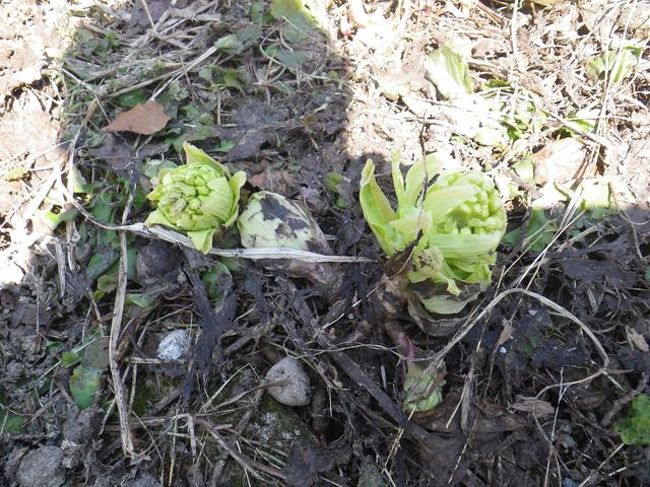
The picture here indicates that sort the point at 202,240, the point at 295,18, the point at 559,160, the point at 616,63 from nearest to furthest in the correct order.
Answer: the point at 202,240
the point at 559,160
the point at 616,63
the point at 295,18

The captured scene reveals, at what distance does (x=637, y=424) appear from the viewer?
1993 millimetres

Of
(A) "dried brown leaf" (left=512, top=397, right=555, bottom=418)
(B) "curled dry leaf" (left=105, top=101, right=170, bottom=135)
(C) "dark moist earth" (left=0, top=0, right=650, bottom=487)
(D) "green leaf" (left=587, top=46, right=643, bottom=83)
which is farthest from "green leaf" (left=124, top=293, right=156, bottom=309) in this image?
(D) "green leaf" (left=587, top=46, right=643, bottom=83)

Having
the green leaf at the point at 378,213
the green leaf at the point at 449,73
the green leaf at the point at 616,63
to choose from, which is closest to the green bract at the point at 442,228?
the green leaf at the point at 378,213

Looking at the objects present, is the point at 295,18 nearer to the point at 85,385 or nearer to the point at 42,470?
the point at 85,385

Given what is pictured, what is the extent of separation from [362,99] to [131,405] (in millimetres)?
1909

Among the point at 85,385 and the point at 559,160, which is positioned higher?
the point at 559,160

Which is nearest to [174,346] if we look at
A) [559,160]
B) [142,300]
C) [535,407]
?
[142,300]

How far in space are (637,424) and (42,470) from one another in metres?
2.36

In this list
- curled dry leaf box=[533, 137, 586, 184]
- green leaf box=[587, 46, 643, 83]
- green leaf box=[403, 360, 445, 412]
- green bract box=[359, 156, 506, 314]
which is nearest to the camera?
green bract box=[359, 156, 506, 314]

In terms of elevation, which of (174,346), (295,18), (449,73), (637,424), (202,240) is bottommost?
(637,424)

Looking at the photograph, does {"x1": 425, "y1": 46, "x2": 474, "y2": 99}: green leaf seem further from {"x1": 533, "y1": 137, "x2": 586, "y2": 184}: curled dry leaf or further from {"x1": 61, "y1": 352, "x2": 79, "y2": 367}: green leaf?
{"x1": 61, "y1": 352, "x2": 79, "y2": 367}: green leaf

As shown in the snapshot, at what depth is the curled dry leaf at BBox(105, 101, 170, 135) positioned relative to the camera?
8.99 ft

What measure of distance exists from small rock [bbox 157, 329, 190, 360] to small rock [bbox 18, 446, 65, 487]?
552 millimetres

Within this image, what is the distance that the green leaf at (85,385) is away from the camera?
2238 mm
